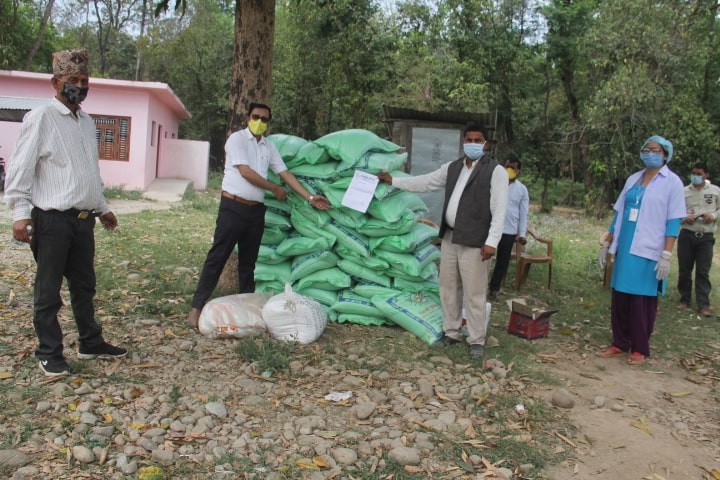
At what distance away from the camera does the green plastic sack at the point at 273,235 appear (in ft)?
17.2

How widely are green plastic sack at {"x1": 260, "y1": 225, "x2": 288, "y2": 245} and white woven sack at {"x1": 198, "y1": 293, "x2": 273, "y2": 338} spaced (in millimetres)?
778

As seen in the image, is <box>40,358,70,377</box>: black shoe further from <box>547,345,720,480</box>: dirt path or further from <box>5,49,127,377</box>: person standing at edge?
<box>547,345,720,480</box>: dirt path

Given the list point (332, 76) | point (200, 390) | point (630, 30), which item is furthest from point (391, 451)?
point (332, 76)

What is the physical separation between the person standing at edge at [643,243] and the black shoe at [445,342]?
1324 millimetres

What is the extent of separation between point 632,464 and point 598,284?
534 centimetres

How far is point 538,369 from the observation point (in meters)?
4.67

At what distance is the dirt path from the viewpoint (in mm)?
3271

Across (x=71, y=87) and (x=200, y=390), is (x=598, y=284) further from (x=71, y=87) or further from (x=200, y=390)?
(x=71, y=87)

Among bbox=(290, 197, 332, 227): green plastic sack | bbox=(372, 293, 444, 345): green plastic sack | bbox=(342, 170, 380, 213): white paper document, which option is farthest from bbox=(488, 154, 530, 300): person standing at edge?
bbox=(290, 197, 332, 227): green plastic sack

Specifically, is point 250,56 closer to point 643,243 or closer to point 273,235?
point 273,235

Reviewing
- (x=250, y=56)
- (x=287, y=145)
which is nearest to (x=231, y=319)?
(x=287, y=145)

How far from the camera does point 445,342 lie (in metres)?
4.91

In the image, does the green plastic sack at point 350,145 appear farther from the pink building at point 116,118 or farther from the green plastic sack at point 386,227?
the pink building at point 116,118

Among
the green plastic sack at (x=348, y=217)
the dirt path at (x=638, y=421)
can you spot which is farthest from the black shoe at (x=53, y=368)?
the dirt path at (x=638, y=421)
